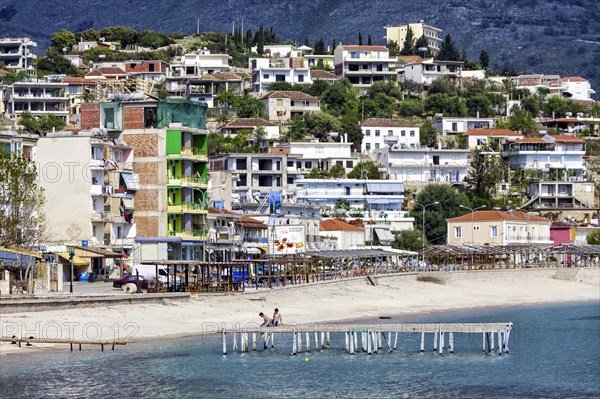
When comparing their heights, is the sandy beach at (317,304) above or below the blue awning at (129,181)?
below

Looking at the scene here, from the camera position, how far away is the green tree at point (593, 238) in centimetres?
15338

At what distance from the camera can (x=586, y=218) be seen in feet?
543

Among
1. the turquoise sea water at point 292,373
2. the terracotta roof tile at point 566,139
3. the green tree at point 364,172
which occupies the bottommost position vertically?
the turquoise sea water at point 292,373

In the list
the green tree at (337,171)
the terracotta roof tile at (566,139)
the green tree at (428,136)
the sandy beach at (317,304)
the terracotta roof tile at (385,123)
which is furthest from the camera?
the green tree at (428,136)

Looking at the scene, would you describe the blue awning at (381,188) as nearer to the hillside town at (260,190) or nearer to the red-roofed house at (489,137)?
the hillside town at (260,190)

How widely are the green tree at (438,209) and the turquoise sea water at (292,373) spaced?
7250 cm

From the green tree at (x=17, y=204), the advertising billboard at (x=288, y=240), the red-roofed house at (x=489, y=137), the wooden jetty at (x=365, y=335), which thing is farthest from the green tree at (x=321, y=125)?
the wooden jetty at (x=365, y=335)

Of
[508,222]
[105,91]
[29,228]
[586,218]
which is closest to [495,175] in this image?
[586,218]

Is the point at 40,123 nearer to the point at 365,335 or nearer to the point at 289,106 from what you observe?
the point at 289,106

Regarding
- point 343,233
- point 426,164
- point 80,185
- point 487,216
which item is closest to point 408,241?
point 487,216

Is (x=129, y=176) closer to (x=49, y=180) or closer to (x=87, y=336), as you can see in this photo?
(x=49, y=180)

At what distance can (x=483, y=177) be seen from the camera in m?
168

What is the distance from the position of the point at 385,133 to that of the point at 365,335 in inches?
4535

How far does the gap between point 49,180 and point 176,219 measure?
31.5 ft
